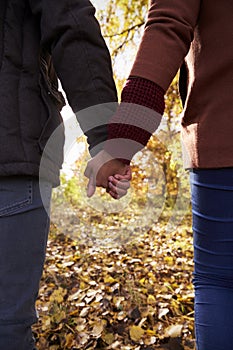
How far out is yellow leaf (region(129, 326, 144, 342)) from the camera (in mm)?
2806

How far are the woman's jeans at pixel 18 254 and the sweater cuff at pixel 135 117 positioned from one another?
1.04ft

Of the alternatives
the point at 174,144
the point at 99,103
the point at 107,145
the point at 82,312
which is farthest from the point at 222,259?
the point at 174,144

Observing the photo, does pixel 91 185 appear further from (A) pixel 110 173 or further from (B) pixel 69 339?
(B) pixel 69 339

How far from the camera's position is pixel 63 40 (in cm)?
150

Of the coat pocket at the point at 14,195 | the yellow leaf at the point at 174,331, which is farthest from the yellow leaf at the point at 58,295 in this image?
the coat pocket at the point at 14,195

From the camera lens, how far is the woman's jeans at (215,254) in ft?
4.47

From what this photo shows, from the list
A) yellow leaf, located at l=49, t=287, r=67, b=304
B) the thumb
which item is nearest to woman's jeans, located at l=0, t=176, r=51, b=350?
the thumb

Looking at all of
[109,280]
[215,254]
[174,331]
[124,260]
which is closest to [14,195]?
[215,254]

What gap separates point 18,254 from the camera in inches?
59.2

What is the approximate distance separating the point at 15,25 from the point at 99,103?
1.13ft

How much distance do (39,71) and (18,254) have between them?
1.81 feet

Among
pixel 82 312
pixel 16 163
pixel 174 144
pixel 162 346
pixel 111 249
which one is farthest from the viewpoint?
pixel 174 144

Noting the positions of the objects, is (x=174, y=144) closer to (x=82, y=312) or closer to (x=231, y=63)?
(x=82, y=312)

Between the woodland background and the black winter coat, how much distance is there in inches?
28.1
